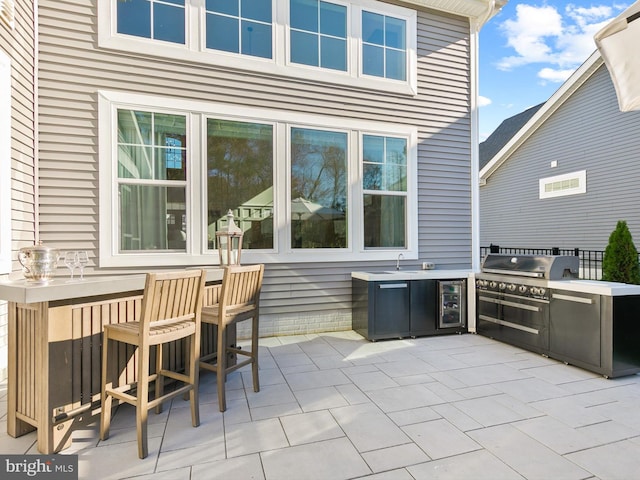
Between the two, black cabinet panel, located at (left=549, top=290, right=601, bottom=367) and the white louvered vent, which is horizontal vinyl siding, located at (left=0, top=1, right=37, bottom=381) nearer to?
the white louvered vent

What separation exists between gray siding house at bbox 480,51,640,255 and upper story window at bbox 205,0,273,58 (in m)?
8.53

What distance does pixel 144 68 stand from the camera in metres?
4.16

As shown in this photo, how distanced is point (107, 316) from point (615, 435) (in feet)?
11.7

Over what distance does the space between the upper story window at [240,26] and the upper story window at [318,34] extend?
375 mm

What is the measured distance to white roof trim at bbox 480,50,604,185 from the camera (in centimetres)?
881

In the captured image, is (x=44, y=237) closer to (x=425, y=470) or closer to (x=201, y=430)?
(x=201, y=430)

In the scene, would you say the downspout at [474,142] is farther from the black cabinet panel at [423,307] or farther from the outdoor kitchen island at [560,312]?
the black cabinet panel at [423,307]

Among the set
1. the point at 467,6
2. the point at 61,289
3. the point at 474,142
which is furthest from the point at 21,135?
the point at 467,6

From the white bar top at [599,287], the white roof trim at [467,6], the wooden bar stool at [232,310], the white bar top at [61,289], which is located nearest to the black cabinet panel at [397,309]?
the white bar top at [599,287]

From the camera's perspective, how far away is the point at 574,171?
9547 millimetres

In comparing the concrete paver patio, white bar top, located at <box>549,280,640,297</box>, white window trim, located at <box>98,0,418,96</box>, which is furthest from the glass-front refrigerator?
white window trim, located at <box>98,0,418,96</box>

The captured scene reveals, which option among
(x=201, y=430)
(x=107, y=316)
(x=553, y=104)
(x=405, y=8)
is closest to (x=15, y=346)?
(x=107, y=316)

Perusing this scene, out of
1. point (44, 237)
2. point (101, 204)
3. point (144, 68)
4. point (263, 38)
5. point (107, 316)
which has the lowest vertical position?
point (107, 316)

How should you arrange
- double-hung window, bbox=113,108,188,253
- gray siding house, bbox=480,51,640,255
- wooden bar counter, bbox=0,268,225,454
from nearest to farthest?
wooden bar counter, bbox=0,268,225,454 < double-hung window, bbox=113,108,188,253 < gray siding house, bbox=480,51,640,255
